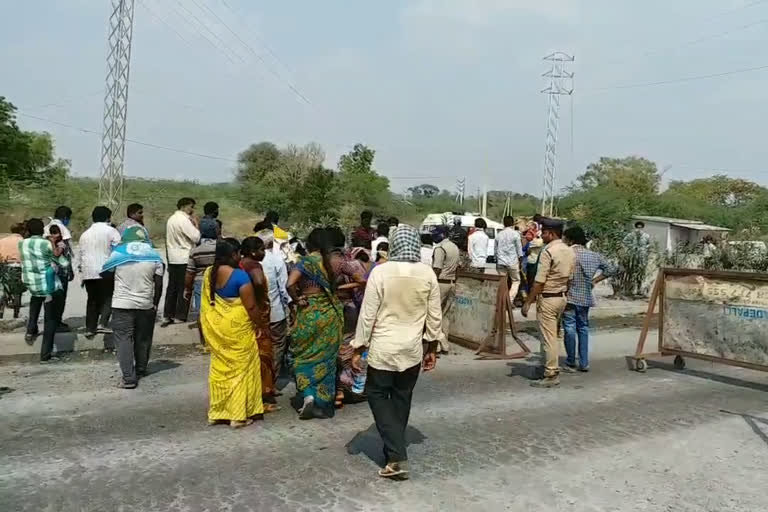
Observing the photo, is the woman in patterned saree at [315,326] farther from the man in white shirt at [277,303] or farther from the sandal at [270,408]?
the man in white shirt at [277,303]

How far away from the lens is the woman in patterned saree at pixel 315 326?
20.0ft

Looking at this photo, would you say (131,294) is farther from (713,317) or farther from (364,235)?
(713,317)

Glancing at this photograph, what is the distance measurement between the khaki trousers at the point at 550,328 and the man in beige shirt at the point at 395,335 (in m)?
3.09

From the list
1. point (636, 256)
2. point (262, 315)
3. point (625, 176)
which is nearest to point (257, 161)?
point (625, 176)

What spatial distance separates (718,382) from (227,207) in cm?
4360

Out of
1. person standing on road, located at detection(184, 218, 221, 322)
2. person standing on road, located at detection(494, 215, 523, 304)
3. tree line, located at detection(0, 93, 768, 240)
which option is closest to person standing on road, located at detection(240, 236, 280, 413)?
person standing on road, located at detection(184, 218, 221, 322)

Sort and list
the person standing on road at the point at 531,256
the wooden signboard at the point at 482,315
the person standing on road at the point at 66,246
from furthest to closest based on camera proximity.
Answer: the person standing on road at the point at 531,256, the wooden signboard at the point at 482,315, the person standing on road at the point at 66,246

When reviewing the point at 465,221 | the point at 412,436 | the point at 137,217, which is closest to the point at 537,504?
the point at 412,436

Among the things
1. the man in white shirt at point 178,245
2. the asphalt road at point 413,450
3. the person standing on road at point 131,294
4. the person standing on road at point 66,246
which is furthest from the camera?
the man in white shirt at point 178,245

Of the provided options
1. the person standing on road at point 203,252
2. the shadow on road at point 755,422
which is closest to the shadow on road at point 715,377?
the shadow on road at point 755,422

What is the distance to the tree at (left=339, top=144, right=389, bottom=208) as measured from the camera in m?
53.2

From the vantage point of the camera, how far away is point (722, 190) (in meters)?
68.6

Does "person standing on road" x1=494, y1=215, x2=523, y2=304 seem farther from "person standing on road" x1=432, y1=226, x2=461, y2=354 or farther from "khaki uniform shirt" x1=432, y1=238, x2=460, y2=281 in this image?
"khaki uniform shirt" x1=432, y1=238, x2=460, y2=281

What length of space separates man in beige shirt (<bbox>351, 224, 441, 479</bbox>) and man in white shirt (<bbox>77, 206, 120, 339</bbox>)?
502 cm
